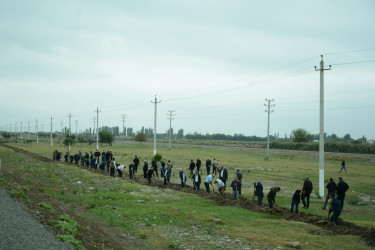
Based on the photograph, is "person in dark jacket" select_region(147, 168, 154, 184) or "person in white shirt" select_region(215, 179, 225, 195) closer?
"person in white shirt" select_region(215, 179, 225, 195)

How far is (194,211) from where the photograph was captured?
722 inches

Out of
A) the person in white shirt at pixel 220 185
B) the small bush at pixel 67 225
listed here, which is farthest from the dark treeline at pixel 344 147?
the small bush at pixel 67 225

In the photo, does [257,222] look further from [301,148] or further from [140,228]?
[301,148]

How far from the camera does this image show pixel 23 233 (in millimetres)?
10898

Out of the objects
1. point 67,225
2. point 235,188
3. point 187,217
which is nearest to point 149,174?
point 235,188

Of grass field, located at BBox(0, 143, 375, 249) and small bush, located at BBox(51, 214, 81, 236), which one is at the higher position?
small bush, located at BBox(51, 214, 81, 236)

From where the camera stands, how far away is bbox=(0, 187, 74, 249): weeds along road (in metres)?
10.1

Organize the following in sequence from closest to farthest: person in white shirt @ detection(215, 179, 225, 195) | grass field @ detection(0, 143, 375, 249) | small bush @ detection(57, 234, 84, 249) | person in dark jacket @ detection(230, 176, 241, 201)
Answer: small bush @ detection(57, 234, 84, 249) < grass field @ detection(0, 143, 375, 249) < person in dark jacket @ detection(230, 176, 241, 201) < person in white shirt @ detection(215, 179, 225, 195)

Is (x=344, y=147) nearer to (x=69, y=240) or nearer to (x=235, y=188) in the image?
(x=235, y=188)

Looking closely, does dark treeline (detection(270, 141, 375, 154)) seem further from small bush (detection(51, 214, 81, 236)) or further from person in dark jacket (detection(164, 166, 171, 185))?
small bush (detection(51, 214, 81, 236))

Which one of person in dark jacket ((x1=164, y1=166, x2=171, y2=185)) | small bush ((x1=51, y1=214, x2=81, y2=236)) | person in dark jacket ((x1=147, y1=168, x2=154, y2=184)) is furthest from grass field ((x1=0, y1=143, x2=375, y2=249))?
small bush ((x1=51, y1=214, x2=81, y2=236))

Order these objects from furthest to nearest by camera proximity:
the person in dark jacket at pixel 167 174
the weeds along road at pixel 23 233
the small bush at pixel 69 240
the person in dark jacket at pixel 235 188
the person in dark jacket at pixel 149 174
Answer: the person in dark jacket at pixel 149 174, the person in dark jacket at pixel 167 174, the person in dark jacket at pixel 235 188, the small bush at pixel 69 240, the weeds along road at pixel 23 233

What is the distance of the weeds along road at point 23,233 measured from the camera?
1008 centimetres

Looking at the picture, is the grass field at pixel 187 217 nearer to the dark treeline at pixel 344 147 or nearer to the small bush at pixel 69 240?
the small bush at pixel 69 240
